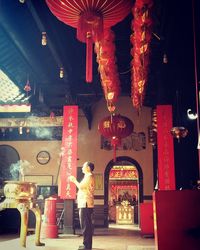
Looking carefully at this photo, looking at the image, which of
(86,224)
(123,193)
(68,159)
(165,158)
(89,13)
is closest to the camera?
(89,13)

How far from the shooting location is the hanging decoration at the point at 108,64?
507cm

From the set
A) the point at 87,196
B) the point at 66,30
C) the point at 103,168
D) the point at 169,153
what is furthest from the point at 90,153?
the point at 87,196

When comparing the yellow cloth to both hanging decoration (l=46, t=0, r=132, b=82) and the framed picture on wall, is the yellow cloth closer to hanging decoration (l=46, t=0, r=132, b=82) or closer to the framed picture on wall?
hanging decoration (l=46, t=0, r=132, b=82)

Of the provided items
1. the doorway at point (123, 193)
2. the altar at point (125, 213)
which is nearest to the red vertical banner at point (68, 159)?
the doorway at point (123, 193)

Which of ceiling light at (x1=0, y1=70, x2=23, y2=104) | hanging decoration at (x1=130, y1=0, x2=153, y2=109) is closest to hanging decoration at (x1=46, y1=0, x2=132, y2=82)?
hanging decoration at (x1=130, y1=0, x2=153, y2=109)

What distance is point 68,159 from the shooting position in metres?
8.14

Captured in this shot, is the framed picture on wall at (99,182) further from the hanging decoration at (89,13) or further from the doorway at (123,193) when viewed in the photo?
the hanging decoration at (89,13)

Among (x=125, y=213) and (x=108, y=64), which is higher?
(x=108, y=64)

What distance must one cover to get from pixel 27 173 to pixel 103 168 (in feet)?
10.3

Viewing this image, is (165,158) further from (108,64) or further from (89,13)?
(89,13)

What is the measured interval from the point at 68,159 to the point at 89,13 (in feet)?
18.3

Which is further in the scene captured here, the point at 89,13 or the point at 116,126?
the point at 116,126

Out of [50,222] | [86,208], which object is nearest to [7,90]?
[50,222]

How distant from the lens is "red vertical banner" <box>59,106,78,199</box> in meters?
8.07
